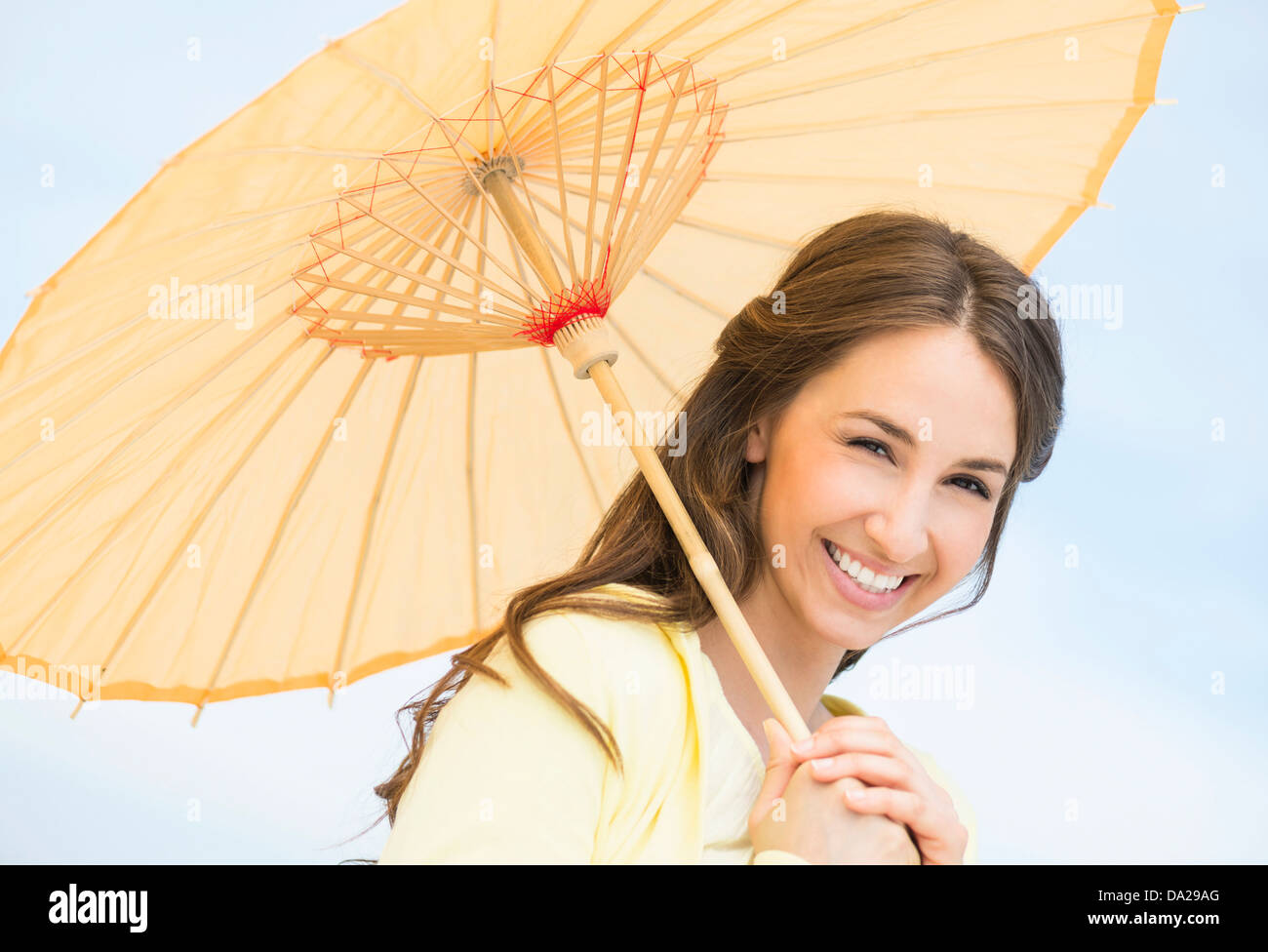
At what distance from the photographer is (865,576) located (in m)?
2.04

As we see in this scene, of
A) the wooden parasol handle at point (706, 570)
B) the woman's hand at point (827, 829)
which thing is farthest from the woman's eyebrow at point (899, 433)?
the woman's hand at point (827, 829)

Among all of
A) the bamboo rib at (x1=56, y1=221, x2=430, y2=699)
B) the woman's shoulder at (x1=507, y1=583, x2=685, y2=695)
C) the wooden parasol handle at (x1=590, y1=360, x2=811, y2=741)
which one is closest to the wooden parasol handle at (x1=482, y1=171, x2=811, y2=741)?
the wooden parasol handle at (x1=590, y1=360, x2=811, y2=741)

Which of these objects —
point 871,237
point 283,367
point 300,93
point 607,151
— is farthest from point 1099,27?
point 283,367

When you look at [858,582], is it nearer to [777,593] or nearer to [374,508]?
[777,593]

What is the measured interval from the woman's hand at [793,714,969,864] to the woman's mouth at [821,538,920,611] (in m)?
0.33

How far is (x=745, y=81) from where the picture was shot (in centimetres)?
235

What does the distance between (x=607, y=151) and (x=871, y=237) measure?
0.55 meters

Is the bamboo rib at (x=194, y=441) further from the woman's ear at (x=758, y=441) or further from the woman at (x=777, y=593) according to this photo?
the woman's ear at (x=758, y=441)

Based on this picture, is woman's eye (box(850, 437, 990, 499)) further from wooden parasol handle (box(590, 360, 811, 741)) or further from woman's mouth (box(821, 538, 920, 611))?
wooden parasol handle (box(590, 360, 811, 741))

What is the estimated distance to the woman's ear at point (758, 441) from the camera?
88.7 inches

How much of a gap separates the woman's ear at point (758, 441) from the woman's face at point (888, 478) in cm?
8
